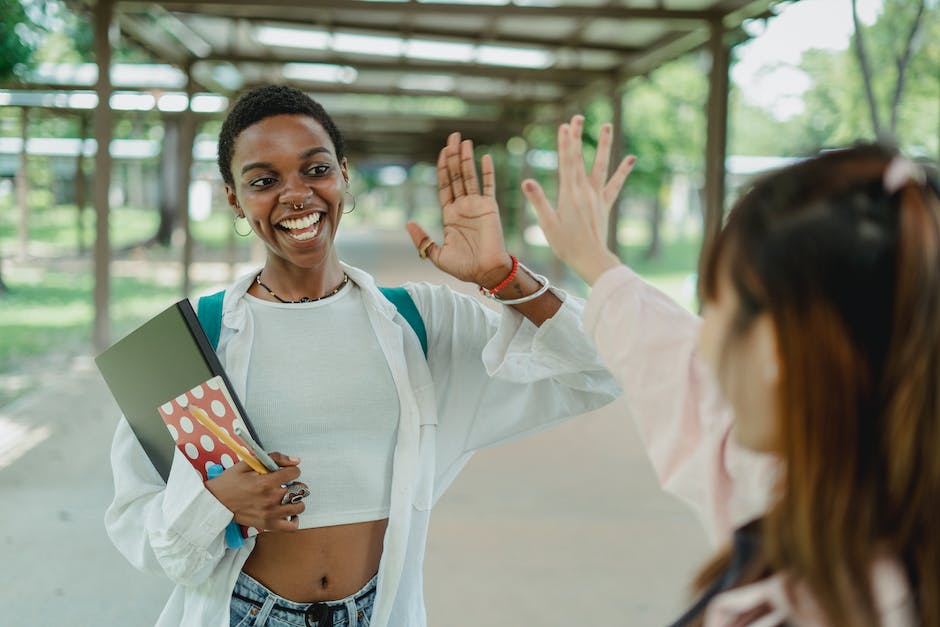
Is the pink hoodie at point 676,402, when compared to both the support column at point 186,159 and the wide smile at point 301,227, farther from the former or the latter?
the support column at point 186,159

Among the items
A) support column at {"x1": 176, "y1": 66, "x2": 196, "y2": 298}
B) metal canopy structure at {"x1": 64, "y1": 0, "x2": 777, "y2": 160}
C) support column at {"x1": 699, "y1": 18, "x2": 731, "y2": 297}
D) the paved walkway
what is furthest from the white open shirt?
support column at {"x1": 176, "y1": 66, "x2": 196, "y2": 298}

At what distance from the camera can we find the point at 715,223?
7305 millimetres

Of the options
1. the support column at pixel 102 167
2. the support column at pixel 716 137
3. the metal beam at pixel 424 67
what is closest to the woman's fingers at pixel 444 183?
the support column at pixel 716 137

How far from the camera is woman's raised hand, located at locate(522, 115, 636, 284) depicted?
1.21 metres

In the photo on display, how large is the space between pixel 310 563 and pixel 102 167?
6959 mm

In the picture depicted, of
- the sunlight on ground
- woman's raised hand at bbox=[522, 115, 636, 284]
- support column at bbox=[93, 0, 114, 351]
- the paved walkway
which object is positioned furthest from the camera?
support column at bbox=[93, 0, 114, 351]

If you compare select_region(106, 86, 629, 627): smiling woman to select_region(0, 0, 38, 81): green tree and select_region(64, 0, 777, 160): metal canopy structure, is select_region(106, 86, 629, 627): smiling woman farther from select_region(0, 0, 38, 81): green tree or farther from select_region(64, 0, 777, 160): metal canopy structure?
select_region(0, 0, 38, 81): green tree

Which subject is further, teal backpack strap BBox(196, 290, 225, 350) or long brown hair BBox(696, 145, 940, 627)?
teal backpack strap BBox(196, 290, 225, 350)

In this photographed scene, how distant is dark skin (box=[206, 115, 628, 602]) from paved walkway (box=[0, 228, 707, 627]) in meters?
1.49

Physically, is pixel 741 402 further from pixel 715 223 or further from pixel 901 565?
pixel 715 223

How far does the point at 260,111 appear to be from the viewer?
172 cm

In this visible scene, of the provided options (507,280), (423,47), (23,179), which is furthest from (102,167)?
(507,280)

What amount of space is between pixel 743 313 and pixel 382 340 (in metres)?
0.92

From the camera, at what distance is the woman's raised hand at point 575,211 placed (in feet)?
3.97
